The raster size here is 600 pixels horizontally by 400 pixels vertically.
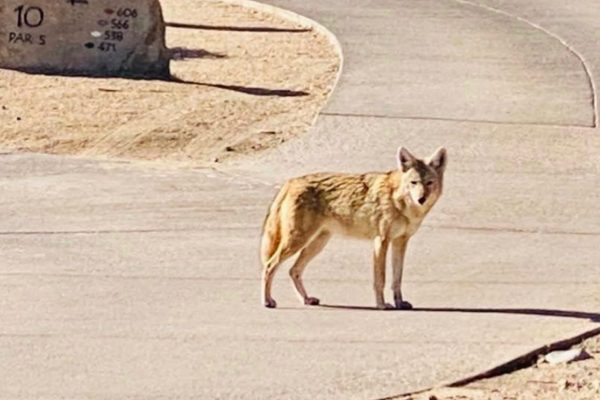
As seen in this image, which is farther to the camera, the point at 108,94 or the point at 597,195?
the point at 108,94

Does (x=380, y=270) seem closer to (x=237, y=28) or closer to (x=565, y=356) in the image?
(x=565, y=356)

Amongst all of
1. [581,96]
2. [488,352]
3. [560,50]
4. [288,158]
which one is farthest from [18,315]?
[560,50]

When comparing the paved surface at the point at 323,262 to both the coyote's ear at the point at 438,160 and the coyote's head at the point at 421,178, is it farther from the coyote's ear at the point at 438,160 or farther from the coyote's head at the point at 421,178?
the coyote's ear at the point at 438,160

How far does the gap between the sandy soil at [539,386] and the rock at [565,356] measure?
0.09ft

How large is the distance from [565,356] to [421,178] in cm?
142

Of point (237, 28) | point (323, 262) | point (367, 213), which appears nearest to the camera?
point (367, 213)

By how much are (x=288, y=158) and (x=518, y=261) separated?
348 centimetres

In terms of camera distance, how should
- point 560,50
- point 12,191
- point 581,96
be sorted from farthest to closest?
point 560,50 < point 581,96 < point 12,191

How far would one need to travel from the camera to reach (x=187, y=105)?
16.7m

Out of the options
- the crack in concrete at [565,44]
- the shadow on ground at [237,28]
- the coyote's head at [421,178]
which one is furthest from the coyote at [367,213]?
the shadow on ground at [237,28]

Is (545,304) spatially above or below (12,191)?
above

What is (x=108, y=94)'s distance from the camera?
57.0ft

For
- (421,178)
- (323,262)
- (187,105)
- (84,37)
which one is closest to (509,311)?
(421,178)

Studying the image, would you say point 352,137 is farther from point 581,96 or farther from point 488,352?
point 488,352
